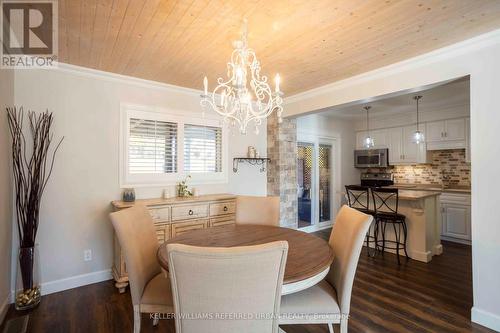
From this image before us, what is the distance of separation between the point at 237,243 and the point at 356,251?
32.9 inches

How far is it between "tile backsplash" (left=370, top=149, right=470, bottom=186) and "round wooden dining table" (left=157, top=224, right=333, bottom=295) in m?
4.38

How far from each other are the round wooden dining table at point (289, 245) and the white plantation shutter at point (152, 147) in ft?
4.68

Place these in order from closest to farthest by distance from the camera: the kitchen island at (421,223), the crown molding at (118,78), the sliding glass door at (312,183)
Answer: the crown molding at (118,78)
the kitchen island at (421,223)
the sliding glass door at (312,183)

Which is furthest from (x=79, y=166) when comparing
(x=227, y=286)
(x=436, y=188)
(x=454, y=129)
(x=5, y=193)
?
(x=454, y=129)

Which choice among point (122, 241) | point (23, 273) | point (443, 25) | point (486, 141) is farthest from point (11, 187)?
point (486, 141)

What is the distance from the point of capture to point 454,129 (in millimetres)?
4520

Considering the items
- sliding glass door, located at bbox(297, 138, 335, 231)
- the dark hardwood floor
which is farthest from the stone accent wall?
the dark hardwood floor

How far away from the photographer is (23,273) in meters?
2.29

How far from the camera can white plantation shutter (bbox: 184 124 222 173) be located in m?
3.51

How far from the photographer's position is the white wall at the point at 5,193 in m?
2.11

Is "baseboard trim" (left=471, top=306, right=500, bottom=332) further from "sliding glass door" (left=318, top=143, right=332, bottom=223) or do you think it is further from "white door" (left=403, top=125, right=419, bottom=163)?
"white door" (left=403, top=125, right=419, bottom=163)

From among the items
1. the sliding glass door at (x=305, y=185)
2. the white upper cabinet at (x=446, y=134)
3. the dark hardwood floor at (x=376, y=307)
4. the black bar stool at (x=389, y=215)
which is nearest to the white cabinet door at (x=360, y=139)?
the white upper cabinet at (x=446, y=134)

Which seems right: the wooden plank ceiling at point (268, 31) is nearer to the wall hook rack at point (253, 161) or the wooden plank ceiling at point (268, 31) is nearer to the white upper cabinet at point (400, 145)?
the wall hook rack at point (253, 161)

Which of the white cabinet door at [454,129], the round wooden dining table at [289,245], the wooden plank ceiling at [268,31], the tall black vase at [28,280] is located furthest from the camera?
the white cabinet door at [454,129]
